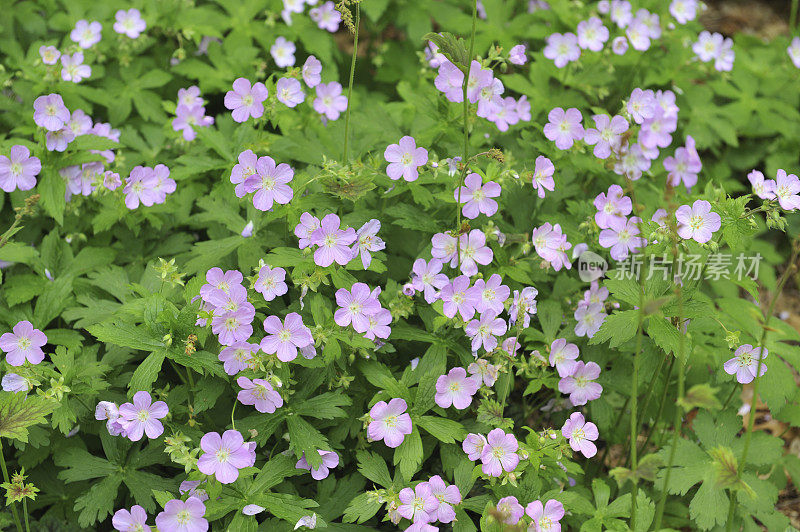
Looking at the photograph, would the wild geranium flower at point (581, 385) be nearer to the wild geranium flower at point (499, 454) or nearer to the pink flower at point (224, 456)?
the wild geranium flower at point (499, 454)

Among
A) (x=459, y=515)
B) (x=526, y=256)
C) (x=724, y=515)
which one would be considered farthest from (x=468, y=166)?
(x=724, y=515)

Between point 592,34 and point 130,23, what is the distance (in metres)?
2.50

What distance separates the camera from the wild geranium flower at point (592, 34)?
3750 mm

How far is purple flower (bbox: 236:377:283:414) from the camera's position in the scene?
2.29 metres

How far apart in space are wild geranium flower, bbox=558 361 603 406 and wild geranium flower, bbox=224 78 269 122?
5.38 ft

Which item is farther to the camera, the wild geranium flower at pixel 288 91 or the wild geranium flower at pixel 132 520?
the wild geranium flower at pixel 288 91

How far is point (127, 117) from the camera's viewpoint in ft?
12.2

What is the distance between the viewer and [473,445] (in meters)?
2.42

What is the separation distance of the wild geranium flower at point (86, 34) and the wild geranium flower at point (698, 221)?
3029 millimetres

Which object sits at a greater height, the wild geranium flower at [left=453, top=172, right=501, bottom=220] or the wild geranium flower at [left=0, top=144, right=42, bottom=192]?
the wild geranium flower at [left=453, top=172, right=501, bottom=220]

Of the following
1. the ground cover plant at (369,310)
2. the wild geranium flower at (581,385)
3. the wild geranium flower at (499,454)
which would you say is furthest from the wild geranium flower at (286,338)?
the wild geranium flower at (581,385)

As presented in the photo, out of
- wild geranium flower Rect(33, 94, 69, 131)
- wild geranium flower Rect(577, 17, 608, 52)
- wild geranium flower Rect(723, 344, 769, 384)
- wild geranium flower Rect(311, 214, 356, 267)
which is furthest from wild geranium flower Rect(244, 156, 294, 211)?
wild geranium flower Rect(577, 17, 608, 52)

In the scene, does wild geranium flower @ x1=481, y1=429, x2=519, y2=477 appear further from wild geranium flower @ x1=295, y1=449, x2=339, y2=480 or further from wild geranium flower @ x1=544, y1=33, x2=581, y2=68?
wild geranium flower @ x1=544, y1=33, x2=581, y2=68

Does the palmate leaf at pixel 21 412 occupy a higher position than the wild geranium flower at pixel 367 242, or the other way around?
the wild geranium flower at pixel 367 242
